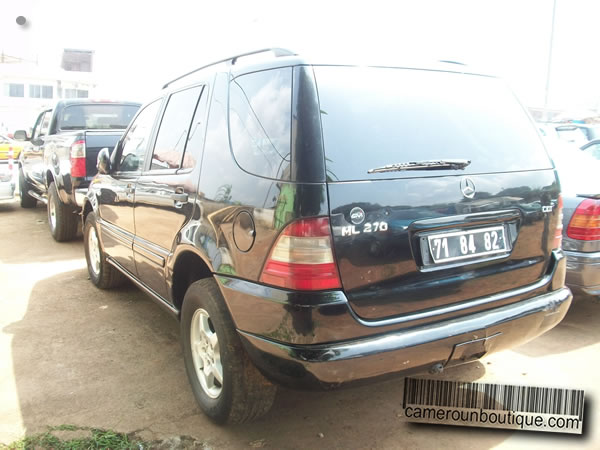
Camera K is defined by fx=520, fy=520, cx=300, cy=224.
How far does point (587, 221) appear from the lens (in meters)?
3.75

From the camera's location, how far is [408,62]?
255cm

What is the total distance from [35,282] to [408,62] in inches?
176

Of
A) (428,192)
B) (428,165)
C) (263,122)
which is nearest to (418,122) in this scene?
(428,165)

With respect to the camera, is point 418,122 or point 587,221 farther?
point 587,221

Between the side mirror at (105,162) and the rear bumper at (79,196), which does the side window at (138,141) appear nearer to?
the side mirror at (105,162)

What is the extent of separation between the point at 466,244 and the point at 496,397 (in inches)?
46.1

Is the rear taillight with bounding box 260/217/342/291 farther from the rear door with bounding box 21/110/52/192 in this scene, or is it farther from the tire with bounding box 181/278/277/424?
the rear door with bounding box 21/110/52/192

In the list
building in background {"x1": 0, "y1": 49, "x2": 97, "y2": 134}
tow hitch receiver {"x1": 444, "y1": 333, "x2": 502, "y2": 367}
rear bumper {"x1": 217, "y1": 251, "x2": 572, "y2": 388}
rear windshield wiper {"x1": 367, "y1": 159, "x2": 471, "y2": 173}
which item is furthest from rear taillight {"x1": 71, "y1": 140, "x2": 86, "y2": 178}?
building in background {"x1": 0, "y1": 49, "x2": 97, "y2": 134}

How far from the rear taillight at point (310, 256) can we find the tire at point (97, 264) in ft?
10.4

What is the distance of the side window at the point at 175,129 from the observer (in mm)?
3072

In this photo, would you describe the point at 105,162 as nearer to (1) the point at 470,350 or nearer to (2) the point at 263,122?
(2) the point at 263,122

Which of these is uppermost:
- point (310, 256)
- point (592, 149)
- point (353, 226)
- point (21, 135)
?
point (592, 149)

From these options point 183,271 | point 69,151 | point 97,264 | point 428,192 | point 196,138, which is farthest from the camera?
point 69,151

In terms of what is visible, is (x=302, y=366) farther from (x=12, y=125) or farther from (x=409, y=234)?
(x=12, y=125)
